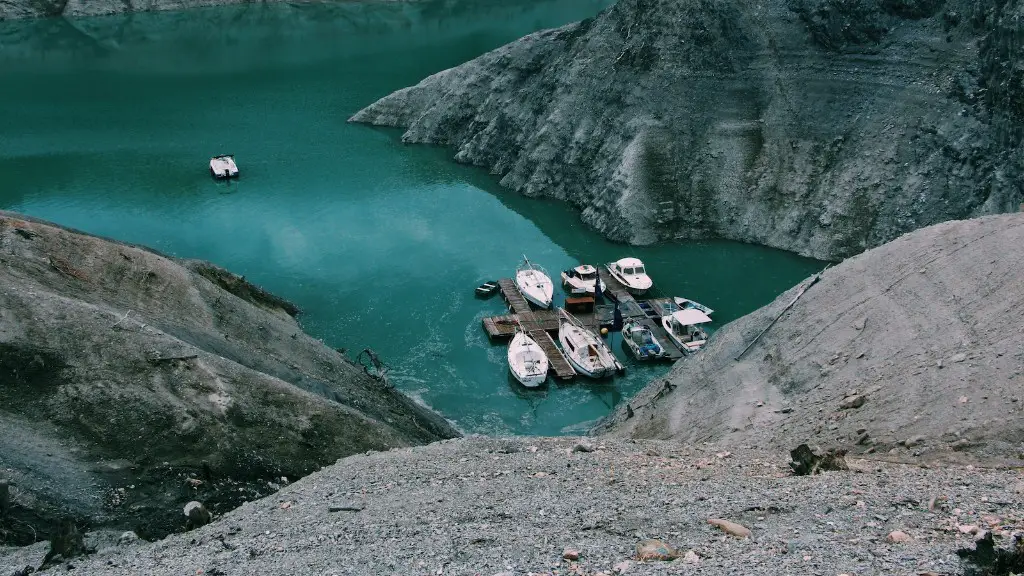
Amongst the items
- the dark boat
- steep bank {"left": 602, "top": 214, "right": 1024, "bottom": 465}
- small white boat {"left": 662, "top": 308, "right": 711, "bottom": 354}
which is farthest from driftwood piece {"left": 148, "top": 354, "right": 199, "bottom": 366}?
the dark boat

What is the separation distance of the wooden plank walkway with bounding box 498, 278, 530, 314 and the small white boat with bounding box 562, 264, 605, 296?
12.4ft

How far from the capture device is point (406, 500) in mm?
25219

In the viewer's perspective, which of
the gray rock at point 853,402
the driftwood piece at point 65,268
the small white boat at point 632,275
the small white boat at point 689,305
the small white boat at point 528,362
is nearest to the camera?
the gray rock at point 853,402

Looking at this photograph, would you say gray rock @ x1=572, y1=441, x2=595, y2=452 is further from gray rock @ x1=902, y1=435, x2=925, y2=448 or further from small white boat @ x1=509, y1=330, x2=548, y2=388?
small white boat @ x1=509, y1=330, x2=548, y2=388

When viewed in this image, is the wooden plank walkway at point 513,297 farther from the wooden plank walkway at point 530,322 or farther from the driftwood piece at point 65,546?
the driftwood piece at point 65,546

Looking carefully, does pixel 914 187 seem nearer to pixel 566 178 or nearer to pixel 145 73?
pixel 566 178

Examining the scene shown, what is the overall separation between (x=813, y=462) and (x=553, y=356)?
29235 mm

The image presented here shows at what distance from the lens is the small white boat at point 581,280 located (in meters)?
61.9

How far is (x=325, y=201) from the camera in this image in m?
79.9

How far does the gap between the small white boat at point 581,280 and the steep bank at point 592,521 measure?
33902mm

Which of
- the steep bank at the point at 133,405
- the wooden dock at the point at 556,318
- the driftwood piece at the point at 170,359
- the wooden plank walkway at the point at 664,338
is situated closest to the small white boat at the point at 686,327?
A: the wooden plank walkway at the point at 664,338

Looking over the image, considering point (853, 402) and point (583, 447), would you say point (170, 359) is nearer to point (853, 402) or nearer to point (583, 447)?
point (583, 447)

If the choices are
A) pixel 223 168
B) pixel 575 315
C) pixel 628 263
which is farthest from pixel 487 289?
pixel 223 168

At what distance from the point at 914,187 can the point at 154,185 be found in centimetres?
6488
